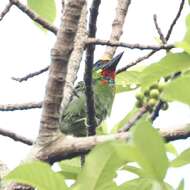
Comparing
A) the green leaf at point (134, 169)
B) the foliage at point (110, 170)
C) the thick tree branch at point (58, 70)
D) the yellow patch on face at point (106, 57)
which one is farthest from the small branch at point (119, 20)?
the foliage at point (110, 170)

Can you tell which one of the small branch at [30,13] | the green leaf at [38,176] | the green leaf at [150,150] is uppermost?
the small branch at [30,13]

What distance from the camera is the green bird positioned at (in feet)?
9.42

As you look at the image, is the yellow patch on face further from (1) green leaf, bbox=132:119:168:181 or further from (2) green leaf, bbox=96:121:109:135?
(1) green leaf, bbox=132:119:168:181

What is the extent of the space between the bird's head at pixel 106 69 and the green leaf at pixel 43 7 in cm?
74

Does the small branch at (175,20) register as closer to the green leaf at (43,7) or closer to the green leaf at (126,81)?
the green leaf at (126,81)

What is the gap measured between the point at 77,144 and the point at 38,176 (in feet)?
0.96

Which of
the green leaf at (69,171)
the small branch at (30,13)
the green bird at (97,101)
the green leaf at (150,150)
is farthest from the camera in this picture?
the green bird at (97,101)

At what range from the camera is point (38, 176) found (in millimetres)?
1198

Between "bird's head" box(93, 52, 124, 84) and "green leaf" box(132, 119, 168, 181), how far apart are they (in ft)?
5.71

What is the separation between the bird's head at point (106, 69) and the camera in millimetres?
2933

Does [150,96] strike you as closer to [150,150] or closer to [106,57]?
[106,57]

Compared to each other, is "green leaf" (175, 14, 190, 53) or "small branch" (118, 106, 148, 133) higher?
"green leaf" (175, 14, 190, 53)

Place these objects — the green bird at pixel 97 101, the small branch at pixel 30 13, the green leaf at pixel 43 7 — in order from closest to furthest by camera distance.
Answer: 1. the small branch at pixel 30 13
2. the green leaf at pixel 43 7
3. the green bird at pixel 97 101

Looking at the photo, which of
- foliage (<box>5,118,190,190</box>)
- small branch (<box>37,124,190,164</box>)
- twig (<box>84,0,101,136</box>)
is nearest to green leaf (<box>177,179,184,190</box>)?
foliage (<box>5,118,190,190</box>)
